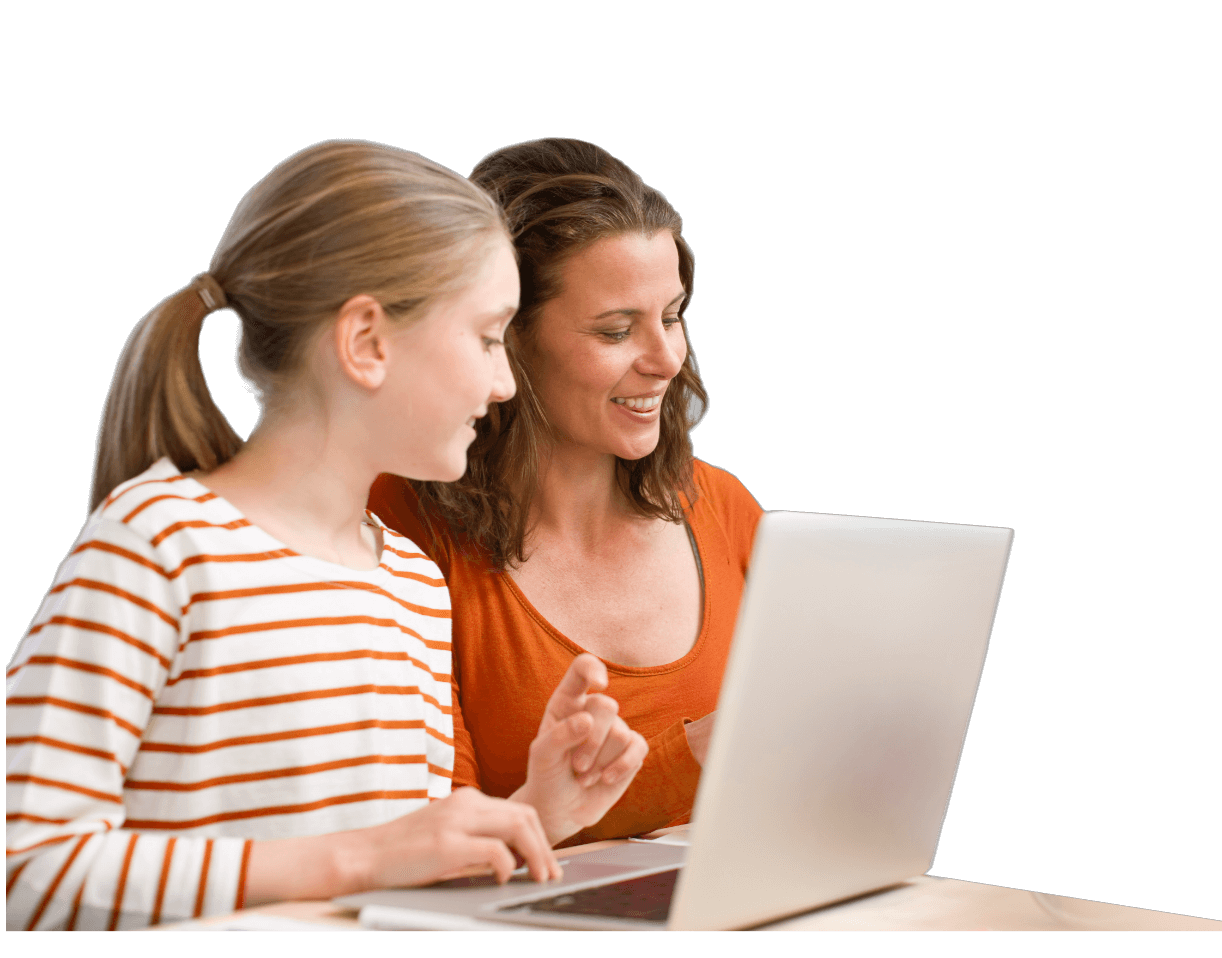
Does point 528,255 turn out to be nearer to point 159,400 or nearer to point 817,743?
point 159,400

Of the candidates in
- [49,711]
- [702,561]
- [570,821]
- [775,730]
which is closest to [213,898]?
[49,711]

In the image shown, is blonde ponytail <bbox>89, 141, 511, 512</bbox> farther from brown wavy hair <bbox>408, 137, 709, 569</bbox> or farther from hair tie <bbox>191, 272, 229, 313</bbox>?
brown wavy hair <bbox>408, 137, 709, 569</bbox>

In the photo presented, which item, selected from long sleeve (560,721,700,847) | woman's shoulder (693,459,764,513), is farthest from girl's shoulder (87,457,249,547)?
woman's shoulder (693,459,764,513)

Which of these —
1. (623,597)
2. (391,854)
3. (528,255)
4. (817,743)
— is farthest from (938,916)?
(528,255)

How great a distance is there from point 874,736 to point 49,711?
832 millimetres

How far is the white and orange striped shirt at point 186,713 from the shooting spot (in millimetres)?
1224

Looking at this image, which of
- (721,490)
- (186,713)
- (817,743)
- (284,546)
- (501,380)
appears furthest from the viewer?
(721,490)

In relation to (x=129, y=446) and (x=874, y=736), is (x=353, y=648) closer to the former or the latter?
(x=129, y=446)

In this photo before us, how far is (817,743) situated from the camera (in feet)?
4.03

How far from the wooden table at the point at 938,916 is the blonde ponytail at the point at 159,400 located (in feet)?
1.80

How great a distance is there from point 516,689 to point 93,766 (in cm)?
92

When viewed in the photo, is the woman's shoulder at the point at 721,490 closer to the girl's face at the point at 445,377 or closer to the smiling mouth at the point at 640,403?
the smiling mouth at the point at 640,403

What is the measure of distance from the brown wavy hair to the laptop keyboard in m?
0.85

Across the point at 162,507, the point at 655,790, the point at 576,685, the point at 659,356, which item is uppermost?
the point at 659,356
